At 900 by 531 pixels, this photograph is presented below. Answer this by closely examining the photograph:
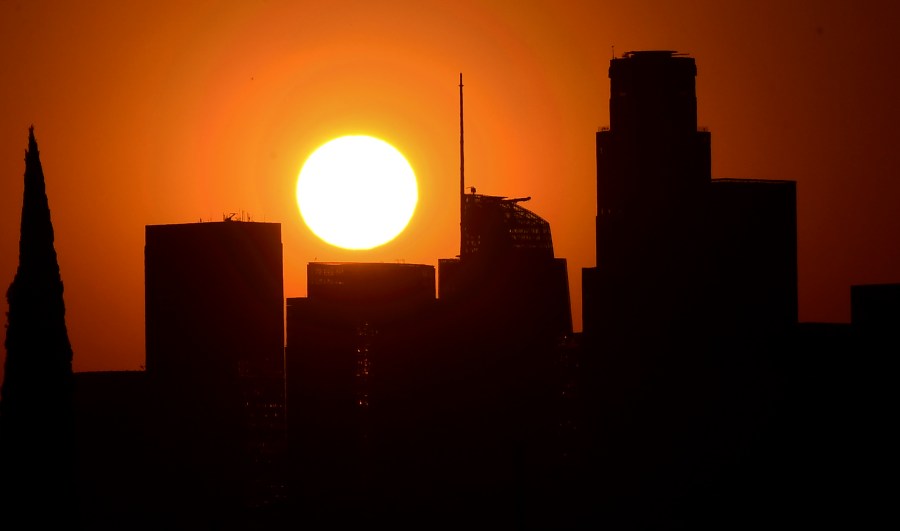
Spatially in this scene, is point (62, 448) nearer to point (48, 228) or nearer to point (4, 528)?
point (4, 528)

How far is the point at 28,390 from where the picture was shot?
76125 mm

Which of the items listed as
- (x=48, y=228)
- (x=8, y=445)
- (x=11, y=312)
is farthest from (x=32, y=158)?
(x=8, y=445)

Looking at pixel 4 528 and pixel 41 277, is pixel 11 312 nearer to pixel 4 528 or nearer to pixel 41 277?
pixel 41 277

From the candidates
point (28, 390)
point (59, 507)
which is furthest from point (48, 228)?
point (59, 507)

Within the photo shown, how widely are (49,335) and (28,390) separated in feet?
13.6

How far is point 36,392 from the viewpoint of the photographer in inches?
3000

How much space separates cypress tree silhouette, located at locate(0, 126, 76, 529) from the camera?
73688 mm

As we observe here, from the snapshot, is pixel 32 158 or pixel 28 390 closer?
pixel 32 158

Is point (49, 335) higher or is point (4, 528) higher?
point (49, 335)

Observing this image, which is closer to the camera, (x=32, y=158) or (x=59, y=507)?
(x=32, y=158)

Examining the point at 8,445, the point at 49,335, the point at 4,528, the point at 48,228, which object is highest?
the point at 48,228

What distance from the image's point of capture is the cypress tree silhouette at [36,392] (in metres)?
73.7

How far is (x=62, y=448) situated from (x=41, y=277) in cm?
1126

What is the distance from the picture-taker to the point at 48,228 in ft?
243
